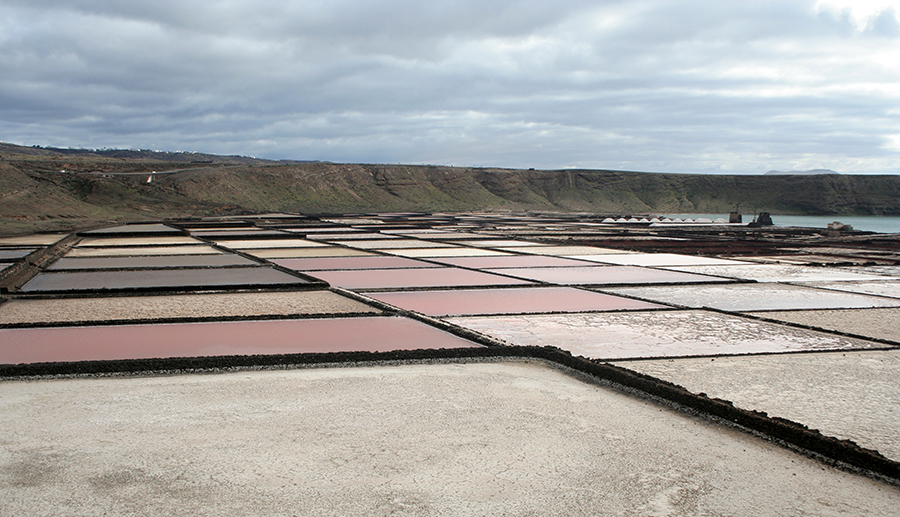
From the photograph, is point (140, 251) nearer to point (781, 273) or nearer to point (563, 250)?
point (563, 250)

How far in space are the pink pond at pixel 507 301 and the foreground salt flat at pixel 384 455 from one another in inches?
168

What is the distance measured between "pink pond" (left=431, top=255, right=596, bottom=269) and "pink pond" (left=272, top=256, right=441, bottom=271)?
3.21ft

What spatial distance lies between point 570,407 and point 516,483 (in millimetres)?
1616

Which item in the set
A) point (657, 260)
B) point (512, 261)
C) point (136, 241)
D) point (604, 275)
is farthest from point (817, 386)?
point (136, 241)

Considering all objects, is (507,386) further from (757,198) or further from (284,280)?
(757,198)

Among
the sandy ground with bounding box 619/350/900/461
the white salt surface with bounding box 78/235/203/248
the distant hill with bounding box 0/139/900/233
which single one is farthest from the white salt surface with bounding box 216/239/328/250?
the sandy ground with bounding box 619/350/900/461

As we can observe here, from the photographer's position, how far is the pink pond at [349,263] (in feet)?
54.9

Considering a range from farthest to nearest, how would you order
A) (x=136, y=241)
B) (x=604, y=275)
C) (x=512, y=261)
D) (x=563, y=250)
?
(x=136, y=241) → (x=563, y=250) → (x=512, y=261) → (x=604, y=275)

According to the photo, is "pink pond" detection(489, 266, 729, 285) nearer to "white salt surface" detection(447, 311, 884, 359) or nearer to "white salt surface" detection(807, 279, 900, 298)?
"white salt surface" detection(807, 279, 900, 298)

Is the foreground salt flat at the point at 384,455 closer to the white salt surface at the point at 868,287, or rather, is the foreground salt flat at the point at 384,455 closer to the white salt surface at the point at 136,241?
the white salt surface at the point at 868,287

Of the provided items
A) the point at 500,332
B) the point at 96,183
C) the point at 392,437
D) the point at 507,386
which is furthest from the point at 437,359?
the point at 96,183

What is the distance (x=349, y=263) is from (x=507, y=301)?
723cm

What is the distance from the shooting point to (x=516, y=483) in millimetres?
4141

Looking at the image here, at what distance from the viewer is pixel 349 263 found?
17.7m
